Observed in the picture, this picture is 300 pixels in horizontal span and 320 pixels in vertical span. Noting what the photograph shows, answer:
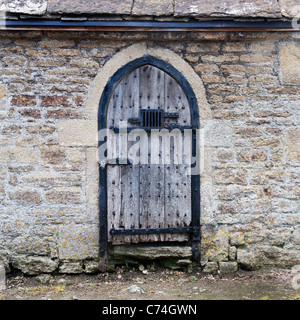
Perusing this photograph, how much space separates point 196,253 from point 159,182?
3.06 ft

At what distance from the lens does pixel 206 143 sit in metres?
3.98

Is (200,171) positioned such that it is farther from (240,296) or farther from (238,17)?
(238,17)

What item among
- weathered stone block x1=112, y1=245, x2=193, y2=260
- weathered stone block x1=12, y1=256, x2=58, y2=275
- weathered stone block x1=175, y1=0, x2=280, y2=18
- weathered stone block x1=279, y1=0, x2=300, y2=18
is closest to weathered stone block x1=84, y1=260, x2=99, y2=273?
weathered stone block x1=112, y1=245, x2=193, y2=260

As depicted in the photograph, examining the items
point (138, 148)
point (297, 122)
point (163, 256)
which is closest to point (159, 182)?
point (138, 148)

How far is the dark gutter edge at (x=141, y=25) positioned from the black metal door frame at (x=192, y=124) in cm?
37

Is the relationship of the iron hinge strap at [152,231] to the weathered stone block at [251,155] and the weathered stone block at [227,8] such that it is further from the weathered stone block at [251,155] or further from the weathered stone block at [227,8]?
the weathered stone block at [227,8]

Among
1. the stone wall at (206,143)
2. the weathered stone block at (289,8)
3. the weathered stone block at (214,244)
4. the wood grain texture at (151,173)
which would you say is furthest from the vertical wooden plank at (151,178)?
the weathered stone block at (289,8)

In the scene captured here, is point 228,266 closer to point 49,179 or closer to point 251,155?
point 251,155

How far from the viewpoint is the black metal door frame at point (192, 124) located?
12.8 feet

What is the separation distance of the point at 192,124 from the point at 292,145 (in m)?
1.20

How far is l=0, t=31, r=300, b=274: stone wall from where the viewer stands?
3.87 metres

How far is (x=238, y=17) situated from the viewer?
3803mm

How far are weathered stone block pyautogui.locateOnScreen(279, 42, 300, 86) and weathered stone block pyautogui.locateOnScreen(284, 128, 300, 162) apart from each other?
1.88 feet

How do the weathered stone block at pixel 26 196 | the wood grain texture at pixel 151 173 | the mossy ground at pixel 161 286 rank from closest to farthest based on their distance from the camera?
the mossy ground at pixel 161 286 < the weathered stone block at pixel 26 196 < the wood grain texture at pixel 151 173
